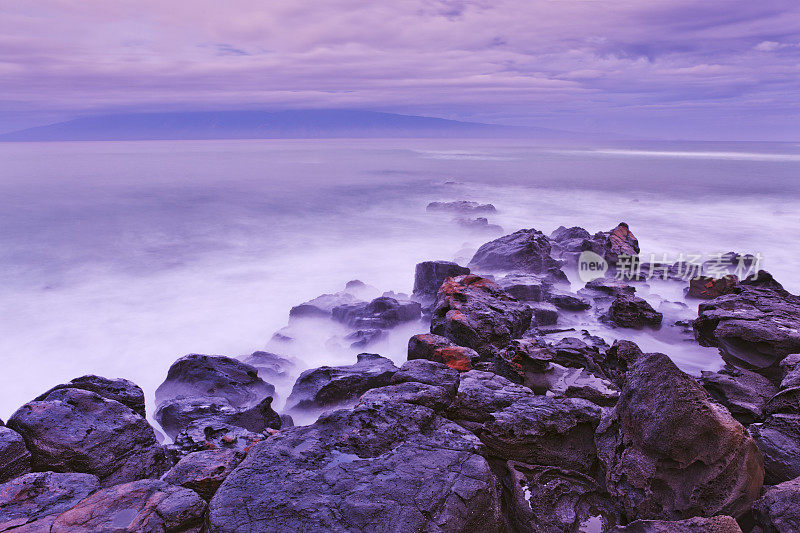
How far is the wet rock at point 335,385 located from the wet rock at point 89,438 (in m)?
2.27

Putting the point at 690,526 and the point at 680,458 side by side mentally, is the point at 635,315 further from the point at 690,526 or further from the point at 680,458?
the point at 690,526

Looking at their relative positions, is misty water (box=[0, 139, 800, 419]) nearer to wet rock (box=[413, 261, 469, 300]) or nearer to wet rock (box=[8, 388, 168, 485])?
wet rock (box=[413, 261, 469, 300])

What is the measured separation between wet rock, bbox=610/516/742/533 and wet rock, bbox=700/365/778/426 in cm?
274

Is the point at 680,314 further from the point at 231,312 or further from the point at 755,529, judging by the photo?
the point at 231,312

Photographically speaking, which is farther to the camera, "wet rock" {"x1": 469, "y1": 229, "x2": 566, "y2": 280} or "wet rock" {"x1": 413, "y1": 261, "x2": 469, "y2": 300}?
"wet rock" {"x1": 469, "y1": 229, "x2": 566, "y2": 280}

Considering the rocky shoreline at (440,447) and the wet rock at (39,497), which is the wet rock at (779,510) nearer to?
the rocky shoreline at (440,447)

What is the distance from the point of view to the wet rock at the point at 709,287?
435 inches

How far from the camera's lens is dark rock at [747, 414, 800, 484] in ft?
14.9

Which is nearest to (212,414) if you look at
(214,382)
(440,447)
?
(214,382)

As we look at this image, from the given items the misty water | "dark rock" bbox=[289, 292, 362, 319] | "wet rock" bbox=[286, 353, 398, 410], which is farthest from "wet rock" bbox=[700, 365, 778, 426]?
"dark rock" bbox=[289, 292, 362, 319]

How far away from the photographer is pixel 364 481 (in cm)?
385

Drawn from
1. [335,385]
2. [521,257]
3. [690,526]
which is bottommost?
[335,385]

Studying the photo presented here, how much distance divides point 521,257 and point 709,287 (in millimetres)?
4540

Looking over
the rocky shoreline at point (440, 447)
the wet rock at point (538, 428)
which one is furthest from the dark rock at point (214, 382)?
the wet rock at point (538, 428)
